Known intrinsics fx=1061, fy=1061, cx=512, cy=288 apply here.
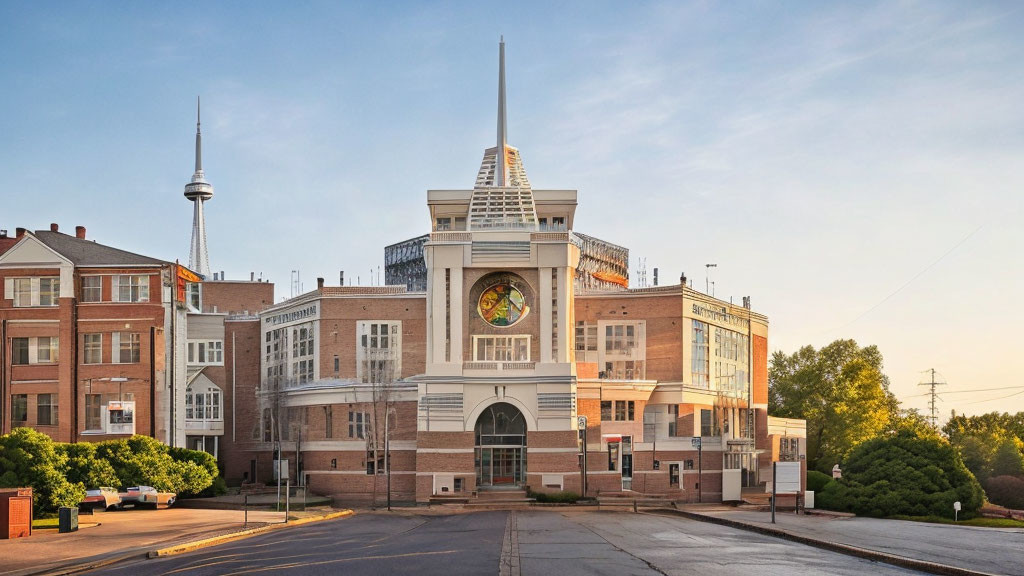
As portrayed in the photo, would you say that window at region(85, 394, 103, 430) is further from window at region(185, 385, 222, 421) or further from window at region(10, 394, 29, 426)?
window at region(185, 385, 222, 421)

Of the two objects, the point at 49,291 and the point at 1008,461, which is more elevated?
the point at 49,291

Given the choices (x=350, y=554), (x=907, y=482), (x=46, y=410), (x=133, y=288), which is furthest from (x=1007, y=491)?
(x=46, y=410)

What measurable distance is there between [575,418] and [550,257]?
1087 centimetres

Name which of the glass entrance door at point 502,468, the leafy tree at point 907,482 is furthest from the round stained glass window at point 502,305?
the leafy tree at point 907,482

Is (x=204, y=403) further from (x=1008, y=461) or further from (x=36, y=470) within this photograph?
(x=1008, y=461)

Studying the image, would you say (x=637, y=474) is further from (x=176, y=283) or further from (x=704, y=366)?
(x=176, y=283)

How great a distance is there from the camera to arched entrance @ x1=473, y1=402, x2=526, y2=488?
69.6 metres

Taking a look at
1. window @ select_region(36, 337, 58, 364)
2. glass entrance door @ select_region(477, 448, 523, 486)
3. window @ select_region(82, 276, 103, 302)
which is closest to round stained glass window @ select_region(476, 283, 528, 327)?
glass entrance door @ select_region(477, 448, 523, 486)

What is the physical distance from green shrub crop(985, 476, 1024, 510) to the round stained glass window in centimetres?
3688

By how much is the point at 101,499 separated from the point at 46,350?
53.6 feet

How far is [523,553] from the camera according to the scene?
31.1 metres

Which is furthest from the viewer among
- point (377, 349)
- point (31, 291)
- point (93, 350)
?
point (377, 349)

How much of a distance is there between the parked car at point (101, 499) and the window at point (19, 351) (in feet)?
50.4

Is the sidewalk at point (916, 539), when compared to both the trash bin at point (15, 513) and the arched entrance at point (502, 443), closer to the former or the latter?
the arched entrance at point (502, 443)
